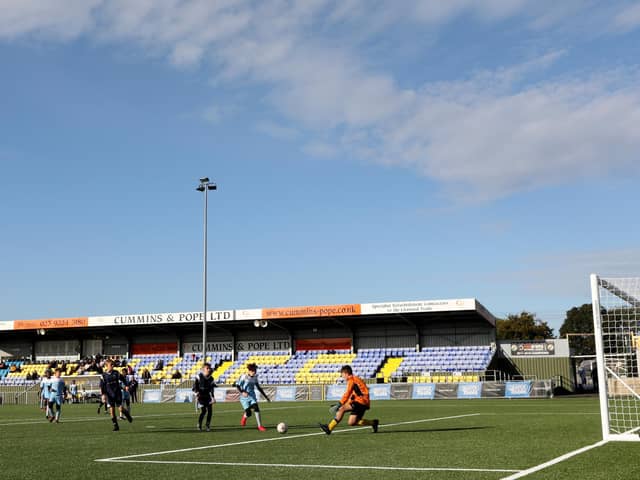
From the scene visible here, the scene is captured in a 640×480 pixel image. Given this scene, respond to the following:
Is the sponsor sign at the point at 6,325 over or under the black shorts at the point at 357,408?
over

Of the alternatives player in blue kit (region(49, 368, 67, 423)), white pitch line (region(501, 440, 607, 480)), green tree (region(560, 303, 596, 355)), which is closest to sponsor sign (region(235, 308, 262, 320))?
player in blue kit (region(49, 368, 67, 423))

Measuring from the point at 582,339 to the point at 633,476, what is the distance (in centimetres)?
11567

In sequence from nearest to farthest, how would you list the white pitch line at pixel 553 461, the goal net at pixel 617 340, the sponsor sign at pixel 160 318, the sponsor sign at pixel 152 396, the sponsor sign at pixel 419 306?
the white pitch line at pixel 553 461
the goal net at pixel 617 340
the sponsor sign at pixel 152 396
the sponsor sign at pixel 419 306
the sponsor sign at pixel 160 318

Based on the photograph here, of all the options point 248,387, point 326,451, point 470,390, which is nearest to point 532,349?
point 470,390

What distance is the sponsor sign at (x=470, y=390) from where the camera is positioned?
41.5 metres

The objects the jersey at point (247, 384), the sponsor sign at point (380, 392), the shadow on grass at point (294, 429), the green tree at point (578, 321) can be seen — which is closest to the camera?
the shadow on grass at point (294, 429)

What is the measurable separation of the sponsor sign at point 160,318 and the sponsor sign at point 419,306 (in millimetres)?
11776

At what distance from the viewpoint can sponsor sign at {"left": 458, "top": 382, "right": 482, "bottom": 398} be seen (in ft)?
136

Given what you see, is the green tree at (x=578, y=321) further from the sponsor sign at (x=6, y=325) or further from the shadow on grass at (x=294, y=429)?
the shadow on grass at (x=294, y=429)

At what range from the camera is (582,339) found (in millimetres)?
117688

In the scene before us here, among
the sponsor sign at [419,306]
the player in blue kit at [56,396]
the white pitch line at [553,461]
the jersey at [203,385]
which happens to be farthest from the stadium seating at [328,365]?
the white pitch line at [553,461]

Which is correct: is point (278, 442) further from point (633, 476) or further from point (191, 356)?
point (191, 356)

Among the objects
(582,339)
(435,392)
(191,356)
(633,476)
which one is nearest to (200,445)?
(633,476)

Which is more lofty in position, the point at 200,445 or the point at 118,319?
the point at 118,319
